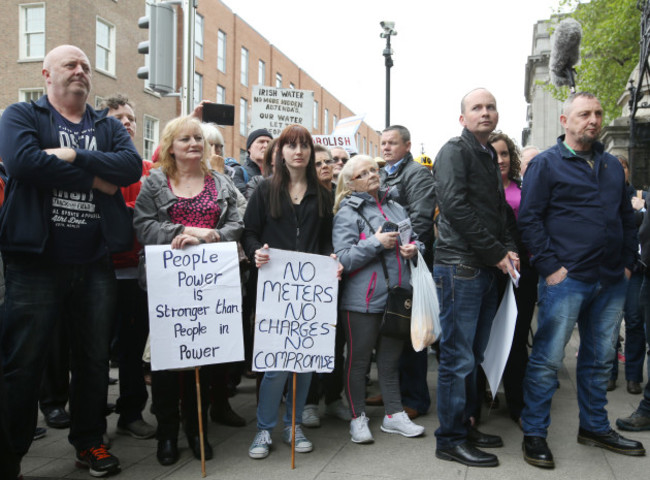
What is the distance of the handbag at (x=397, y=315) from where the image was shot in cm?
402

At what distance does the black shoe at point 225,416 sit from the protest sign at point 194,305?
0.96 meters

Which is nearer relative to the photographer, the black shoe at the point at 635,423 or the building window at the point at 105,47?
the black shoe at the point at 635,423

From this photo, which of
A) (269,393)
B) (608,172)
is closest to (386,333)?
(269,393)

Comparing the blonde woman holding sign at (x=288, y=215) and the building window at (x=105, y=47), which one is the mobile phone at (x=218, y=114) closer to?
the blonde woman holding sign at (x=288, y=215)

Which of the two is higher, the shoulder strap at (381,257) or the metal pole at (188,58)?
the metal pole at (188,58)

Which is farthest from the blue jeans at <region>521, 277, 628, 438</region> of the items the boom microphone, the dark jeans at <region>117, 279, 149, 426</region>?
the boom microphone

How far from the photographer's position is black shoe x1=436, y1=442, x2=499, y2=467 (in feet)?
12.0

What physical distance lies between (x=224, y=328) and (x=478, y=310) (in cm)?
164

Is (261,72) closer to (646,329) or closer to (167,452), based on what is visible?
(646,329)

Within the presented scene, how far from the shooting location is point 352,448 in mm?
4066

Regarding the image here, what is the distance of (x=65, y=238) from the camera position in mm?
3535

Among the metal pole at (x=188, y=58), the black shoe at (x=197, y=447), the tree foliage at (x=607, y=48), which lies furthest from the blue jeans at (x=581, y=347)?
the tree foliage at (x=607, y=48)

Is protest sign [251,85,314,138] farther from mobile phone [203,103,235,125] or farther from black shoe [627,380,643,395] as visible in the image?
black shoe [627,380,643,395]

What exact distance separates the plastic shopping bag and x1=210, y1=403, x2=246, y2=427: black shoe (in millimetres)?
1565
